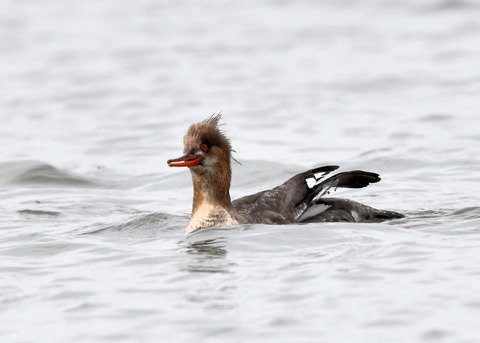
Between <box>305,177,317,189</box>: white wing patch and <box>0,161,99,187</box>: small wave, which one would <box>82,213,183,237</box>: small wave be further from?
<box>0,161,99,187</box>: small wave

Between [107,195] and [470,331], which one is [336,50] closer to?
[107,195]

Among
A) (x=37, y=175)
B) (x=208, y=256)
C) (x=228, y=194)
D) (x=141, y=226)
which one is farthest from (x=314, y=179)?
(x=37, y=175)

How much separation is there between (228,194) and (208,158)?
0.49 m

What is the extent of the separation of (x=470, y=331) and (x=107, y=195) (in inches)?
303

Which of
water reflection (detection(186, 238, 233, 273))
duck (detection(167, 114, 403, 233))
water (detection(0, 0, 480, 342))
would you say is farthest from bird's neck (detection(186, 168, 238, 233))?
water reflection (detection(186, 238, 233, 273))

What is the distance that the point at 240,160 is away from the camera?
632 inches

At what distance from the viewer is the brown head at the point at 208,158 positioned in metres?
10.3

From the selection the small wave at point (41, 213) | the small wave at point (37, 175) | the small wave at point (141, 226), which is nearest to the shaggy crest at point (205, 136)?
the small wave at point (141, 226)

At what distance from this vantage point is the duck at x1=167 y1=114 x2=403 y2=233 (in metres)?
10.4

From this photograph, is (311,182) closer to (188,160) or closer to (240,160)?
(188,160)

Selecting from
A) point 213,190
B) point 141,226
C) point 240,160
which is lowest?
point 141,226

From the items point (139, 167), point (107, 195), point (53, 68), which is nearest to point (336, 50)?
point (53, 68)

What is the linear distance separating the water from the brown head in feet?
1.66

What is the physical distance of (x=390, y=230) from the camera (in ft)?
33.6
